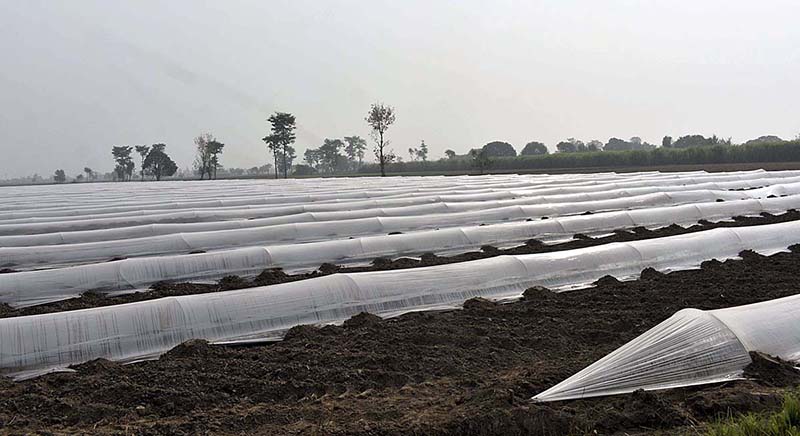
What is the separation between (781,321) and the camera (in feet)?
10.4

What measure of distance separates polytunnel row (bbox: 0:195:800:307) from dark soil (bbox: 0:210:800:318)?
0.12 metres

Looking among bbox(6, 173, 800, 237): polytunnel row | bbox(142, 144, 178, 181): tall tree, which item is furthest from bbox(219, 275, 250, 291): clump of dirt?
bbox(142, 144, 178, 181): tall tree

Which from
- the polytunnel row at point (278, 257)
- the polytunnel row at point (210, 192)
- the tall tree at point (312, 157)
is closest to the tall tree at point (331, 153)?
the tall tree at point (312, 157)

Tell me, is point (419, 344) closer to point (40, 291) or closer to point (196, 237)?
point (40, 291)

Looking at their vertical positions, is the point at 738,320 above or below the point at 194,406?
above

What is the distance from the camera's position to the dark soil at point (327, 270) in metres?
4.64

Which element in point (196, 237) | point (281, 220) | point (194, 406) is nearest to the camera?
point (194, 406)

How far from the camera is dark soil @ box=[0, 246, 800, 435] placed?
246cm

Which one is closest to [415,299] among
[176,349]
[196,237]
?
[176,349]

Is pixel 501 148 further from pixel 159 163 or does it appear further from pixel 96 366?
pixel 96 366

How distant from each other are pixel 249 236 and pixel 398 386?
4.71 m

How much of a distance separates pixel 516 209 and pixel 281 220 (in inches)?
150

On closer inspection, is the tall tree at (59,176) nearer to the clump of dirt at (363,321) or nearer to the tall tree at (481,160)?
the tall tree at (481,160)

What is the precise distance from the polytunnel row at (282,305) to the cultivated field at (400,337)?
13 millimetres
